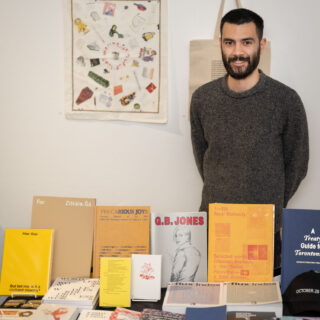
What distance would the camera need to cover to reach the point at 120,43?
7.79 ft

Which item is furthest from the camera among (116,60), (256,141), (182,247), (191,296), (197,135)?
(116,60)

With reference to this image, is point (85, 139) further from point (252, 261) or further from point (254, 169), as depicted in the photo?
point (252, 261)

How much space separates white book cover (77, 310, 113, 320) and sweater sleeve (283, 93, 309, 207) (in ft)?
4.05

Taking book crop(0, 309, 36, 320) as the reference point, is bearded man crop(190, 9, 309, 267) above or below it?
above

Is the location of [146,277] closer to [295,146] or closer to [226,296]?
[226,296]

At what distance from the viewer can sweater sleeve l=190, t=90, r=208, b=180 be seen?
88.0 inches

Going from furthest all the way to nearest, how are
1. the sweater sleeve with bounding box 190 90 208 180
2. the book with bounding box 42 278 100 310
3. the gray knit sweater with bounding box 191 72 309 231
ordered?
the sweater sleeve with bounding box 190 90 208 180 → the gray knit sweater with bounding box 191 72 309 231 → the book with bounding box 42 278 100 310

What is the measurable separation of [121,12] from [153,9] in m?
0.18

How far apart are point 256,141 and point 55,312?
1.23 metres

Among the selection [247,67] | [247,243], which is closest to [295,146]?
[247,67]

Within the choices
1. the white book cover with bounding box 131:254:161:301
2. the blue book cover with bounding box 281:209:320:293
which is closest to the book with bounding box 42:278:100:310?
the white book cover with bounding box 131:254:161:301

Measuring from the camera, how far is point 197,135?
2268 mm

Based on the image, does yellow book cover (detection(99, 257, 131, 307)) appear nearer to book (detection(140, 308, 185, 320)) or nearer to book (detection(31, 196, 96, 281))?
book (detection(140, 308, 185, 320))

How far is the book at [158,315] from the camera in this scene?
51.0 inches
